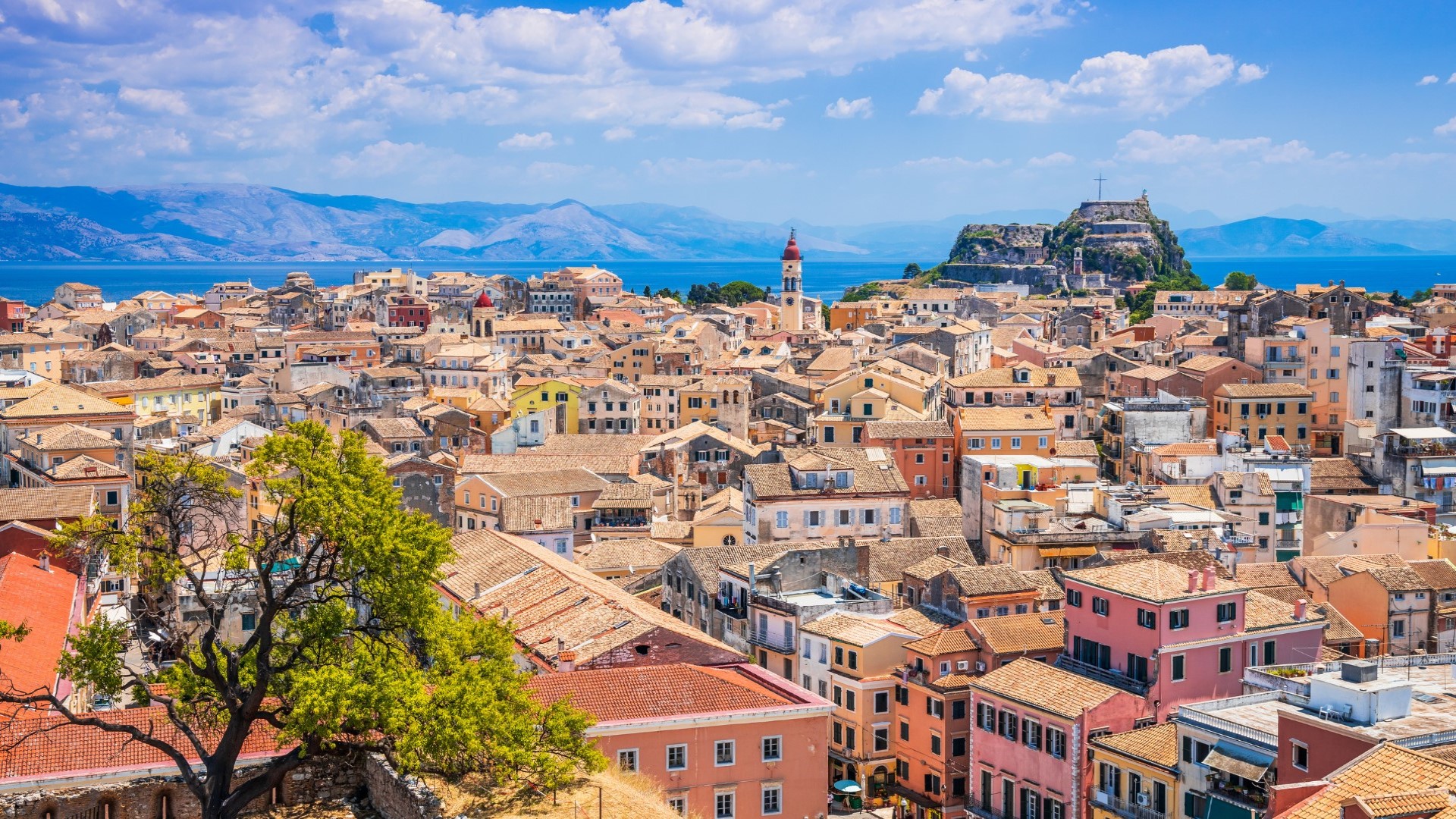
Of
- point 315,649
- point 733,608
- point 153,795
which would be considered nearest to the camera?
point 315,649

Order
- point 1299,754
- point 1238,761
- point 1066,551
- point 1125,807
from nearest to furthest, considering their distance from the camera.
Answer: point 1299,754 < point 1238,761 < point 1125,807 < point 1066,551

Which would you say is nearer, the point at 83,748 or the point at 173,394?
the point at 83,748

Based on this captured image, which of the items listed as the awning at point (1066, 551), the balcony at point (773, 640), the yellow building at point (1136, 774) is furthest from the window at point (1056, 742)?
the awning at point (1066, 551)

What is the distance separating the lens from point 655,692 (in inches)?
1163

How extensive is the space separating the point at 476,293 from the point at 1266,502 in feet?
359

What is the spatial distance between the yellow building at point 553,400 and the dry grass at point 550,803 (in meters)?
60.8

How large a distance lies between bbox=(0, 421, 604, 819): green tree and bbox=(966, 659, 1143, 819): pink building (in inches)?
584

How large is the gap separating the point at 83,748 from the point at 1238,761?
1951 centimetres

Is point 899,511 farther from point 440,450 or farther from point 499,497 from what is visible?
point 440,450

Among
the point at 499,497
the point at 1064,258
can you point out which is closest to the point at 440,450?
the point at 499,497

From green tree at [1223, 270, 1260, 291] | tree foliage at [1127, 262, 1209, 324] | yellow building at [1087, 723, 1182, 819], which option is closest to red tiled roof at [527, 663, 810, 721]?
yellow building at [1087, 723, 1182, 819]

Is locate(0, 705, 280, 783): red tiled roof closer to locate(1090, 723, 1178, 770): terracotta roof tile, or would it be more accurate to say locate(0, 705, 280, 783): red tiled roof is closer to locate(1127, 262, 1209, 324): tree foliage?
locate(1090, 723, 1178, 770): terracotta roof tile

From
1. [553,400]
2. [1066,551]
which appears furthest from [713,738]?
[553,400]

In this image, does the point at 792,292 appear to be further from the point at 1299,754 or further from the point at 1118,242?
the point at 1299,754
